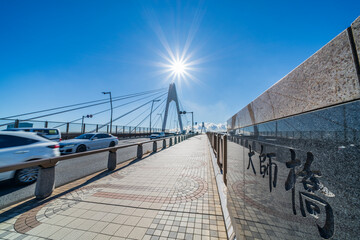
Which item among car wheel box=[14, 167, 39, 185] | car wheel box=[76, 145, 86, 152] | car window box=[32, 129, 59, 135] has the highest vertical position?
car window box=[32, 129, 59, 135]

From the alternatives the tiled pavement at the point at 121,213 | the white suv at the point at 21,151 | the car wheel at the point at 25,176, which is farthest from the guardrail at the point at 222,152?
the car wheel at the point at 25,176

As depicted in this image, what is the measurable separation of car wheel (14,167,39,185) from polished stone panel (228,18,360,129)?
6.56m

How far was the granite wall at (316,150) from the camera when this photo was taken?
0.56m

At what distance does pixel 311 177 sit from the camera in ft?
2.48

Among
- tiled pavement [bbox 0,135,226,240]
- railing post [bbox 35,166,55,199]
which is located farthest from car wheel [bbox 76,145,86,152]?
railing post [bbox 35,166,55,199]

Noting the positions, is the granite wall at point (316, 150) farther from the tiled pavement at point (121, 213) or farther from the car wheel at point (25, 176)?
the car wheel at point (25, 176)

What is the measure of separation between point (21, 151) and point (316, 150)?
21.5ft

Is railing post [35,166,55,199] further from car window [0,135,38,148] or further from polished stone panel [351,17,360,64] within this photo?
polished stone panel [351,17,360,64]

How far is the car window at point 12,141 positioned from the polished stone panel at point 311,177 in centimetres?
647

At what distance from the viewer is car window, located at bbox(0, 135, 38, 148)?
171 inches

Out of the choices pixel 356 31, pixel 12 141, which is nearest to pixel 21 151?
pixel 12 141

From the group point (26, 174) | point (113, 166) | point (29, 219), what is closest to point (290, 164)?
point (29, 219)

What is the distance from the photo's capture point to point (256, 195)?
4.66 ft

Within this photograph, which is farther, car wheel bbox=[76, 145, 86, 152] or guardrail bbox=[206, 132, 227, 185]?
car wheel bbox=[76, 145, 86, 152]
